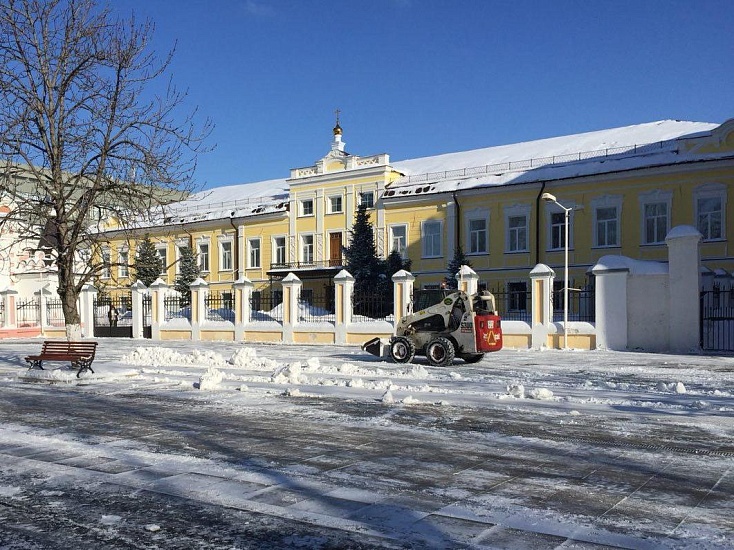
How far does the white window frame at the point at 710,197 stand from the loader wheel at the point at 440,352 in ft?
77.5

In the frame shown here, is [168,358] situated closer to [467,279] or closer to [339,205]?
[467,279]

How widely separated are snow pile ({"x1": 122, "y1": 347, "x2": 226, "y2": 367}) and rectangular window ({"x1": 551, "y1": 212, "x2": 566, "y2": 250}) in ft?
85.8

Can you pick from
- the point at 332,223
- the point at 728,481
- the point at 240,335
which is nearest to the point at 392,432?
the point at 728,481

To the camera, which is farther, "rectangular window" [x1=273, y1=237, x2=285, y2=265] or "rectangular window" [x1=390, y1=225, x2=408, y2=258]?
"rectangular window" [x1=273, y1=237, x2=285, y2=265]

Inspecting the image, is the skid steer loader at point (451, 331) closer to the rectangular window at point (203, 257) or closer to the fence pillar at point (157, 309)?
the fence pillar at point (157, 309)

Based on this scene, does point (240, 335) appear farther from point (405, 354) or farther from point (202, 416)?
point (202, 416)

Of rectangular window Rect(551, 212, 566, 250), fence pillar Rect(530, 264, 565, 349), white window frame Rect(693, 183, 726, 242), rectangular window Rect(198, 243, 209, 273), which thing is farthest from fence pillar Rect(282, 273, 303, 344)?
rectangular window Rect(198, 243, 209, 273)

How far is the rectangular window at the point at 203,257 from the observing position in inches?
2184

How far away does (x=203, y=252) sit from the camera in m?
55.8

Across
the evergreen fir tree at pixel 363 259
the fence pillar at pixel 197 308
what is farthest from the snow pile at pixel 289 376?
the evergreen fir tree at pixel 363 259

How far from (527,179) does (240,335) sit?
787 inches

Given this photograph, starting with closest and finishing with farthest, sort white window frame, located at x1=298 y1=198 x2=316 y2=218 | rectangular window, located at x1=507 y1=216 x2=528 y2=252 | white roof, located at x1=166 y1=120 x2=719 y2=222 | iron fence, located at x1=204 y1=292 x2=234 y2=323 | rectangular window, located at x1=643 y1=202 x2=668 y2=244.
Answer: iron fence, located at x1=204 y1=292 x2=234 y2=323 < rectangular window, located at x1=643 y1=202 x2=668 y2=244 < white roof, located at x1=166 y1=120 x2=719 y2=222 < rectangular window, located at x1=507 y1=216 x2=528 y2=252 < white window frame, located at x1=298 y1=198 x2=316 y2=218

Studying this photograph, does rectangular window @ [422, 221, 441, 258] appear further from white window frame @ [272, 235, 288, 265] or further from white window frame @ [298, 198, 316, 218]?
white window frame @ [272, 235, 288, 265]

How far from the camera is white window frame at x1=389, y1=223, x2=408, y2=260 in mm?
46406
